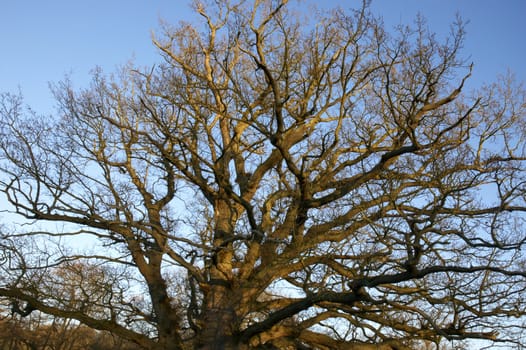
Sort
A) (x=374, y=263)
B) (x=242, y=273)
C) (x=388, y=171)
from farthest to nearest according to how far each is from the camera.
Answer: (x=242, y=273), (x=388, y=171), (x=374, y=263)

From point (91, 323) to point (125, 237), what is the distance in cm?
204

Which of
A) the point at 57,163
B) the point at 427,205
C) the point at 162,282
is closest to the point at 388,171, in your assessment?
the point at 427,205

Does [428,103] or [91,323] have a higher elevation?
[428,103]

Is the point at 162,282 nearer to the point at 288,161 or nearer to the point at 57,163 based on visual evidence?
the point at 57,163

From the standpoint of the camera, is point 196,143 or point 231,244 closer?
point 231,244

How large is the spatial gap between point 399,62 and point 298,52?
2893 mm

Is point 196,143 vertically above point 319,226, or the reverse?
point 196,143

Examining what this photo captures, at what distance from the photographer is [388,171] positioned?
1169 cm

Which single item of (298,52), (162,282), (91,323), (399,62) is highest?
(298,52)

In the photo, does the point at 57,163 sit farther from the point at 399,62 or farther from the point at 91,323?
the point at 399,62

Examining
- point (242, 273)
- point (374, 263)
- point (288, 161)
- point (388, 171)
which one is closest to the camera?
point (374, 263)

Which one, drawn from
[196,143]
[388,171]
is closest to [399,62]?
[388,171]

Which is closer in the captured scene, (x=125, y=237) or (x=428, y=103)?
(x=428, y=103)

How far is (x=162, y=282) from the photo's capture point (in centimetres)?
1308
